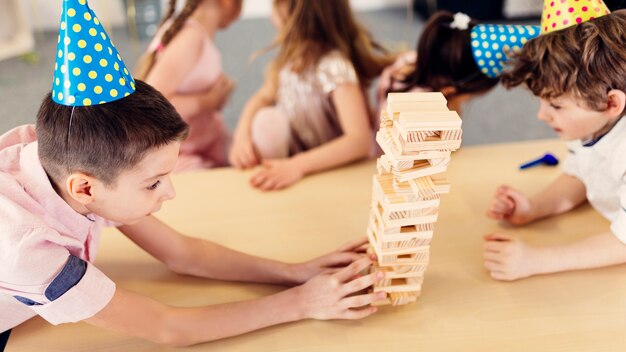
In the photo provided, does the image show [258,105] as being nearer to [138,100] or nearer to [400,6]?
[138,100]

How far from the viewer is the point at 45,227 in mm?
703

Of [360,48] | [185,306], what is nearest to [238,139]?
[360,48]

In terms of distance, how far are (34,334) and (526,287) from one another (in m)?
0.76

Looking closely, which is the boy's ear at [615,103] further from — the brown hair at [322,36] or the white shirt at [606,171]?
the brown hair at [322,36]

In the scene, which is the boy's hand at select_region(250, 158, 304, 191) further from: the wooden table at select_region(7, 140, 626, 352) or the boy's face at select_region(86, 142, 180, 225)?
the boy's face at select_region(86, 142, 180, 225)

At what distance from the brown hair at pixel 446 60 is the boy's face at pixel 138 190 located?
728 millimetres

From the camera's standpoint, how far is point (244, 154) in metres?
1.29

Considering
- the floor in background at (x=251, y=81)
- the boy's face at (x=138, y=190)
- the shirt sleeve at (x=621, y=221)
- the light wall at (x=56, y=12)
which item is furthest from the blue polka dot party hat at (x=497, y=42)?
the light wall at (x=56, y=12)

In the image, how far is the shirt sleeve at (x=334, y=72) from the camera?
1361 millimetres

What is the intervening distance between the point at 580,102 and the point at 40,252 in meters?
0.84

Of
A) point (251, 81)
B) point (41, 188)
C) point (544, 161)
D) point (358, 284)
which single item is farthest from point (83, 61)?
point (251, 81)

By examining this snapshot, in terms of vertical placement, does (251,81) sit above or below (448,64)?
below

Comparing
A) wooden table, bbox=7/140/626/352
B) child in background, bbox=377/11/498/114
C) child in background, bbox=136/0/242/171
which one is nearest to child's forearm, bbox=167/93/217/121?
child in background, bbox=136/0/242/171

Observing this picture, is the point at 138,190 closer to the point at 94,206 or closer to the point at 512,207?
the point at 94,206
